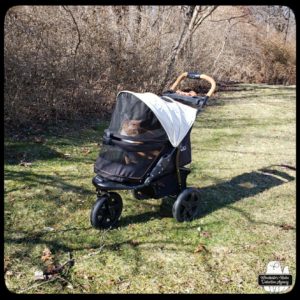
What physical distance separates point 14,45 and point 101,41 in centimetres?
273

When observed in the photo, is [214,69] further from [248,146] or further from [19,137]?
[19,137]

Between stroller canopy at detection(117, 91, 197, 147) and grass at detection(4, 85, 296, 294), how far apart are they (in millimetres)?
1101

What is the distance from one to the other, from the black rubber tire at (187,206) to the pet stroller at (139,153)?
12mm

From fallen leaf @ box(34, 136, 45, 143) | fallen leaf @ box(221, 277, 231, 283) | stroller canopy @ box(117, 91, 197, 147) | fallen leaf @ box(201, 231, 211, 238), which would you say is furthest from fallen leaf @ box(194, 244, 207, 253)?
fallen leaf @ box(34, 136, 45, 143)

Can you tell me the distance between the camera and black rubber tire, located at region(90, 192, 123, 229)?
14.5ft

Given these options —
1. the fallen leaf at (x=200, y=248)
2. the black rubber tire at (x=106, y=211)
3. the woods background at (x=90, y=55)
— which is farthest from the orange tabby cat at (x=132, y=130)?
the woods background at (x=90, y=55)

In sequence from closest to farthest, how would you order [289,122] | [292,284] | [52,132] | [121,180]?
[292,284] < [121,180] < [52,132] < [289,122]

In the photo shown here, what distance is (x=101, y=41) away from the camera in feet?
33.4

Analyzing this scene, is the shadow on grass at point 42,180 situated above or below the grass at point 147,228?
above

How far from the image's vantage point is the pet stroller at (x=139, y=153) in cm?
436

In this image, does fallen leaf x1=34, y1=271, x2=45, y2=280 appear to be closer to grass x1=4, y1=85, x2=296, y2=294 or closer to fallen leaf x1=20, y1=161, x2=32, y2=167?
grass x1=4, y1=85, x2=296, y2=294

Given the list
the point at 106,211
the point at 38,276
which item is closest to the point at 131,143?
the point at 106,211

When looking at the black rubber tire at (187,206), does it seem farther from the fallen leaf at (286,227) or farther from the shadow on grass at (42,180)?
the shadow on grass at (42,180)

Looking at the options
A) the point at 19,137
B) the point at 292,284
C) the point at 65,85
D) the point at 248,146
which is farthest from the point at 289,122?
the point at 292,284
